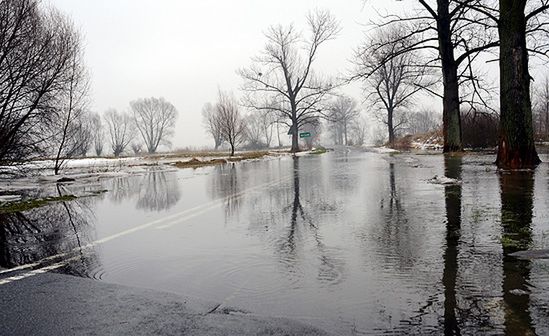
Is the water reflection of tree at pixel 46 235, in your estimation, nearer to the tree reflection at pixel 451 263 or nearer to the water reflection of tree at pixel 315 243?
the water reflection of tree at pixel 315 243

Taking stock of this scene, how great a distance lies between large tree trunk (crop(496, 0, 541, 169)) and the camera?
12.2 metres

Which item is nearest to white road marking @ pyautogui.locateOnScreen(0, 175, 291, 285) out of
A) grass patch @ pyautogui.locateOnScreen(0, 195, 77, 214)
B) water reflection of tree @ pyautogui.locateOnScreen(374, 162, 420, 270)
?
water reflection of tree @ pyautogui.locateOnScreen(374, 162, 420, 270)

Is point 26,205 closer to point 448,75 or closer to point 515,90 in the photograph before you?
point 515,90

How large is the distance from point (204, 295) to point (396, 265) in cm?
185

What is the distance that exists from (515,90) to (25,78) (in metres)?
15.8

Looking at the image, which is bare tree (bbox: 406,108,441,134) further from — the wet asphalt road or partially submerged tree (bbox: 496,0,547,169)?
the wet asphalt road

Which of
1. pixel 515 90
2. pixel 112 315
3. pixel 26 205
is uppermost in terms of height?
pixel 515 90

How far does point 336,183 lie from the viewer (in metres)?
12.0

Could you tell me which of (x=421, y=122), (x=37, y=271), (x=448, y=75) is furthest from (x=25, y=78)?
(x=421, y=122)

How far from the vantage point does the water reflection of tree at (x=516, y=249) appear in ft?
8.68

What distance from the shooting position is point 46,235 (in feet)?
20.5

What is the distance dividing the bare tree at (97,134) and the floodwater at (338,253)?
301 feet

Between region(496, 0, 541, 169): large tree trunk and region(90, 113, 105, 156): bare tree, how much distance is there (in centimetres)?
9205

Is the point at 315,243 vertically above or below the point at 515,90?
below
